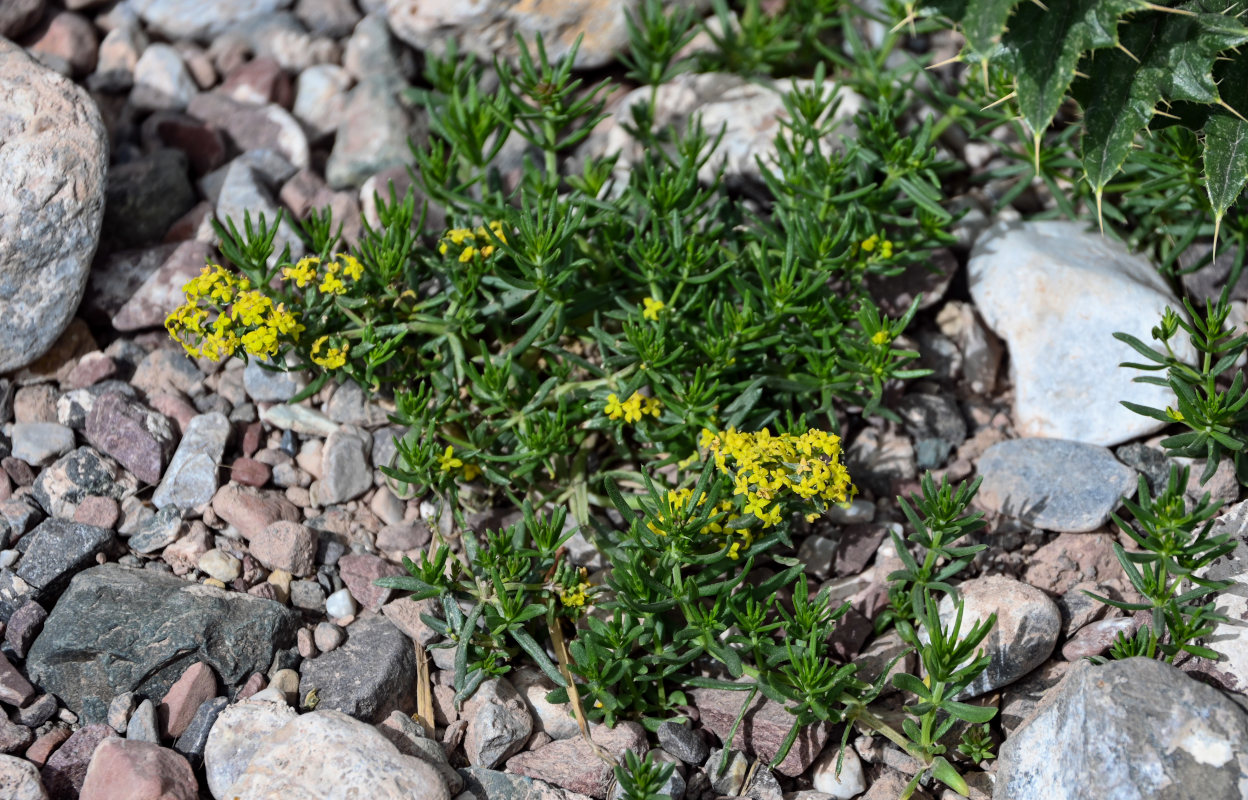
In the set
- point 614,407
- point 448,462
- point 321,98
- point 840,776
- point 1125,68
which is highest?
point 1125,68

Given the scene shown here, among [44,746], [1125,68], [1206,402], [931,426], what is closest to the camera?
Result: [44,746]

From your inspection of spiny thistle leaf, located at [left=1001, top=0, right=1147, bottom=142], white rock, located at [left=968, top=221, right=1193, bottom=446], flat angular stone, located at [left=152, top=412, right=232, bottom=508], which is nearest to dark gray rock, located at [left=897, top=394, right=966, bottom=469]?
white rock, located at [left=968, top=221, right=1193, bottom=446]

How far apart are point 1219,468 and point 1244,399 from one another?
0.59 meters

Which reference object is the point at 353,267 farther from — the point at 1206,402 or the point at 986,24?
the point at 1206,402

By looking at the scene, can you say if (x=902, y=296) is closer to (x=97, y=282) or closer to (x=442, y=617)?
(x=442, y=617)

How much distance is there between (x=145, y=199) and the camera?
5180 mm

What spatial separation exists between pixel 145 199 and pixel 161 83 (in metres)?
0.97

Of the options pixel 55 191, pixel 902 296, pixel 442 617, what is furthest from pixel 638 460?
pixel 55 191

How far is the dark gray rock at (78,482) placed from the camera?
4348 millimetres

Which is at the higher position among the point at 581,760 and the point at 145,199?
the point at 145,199

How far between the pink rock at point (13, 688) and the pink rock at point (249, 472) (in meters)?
1.07

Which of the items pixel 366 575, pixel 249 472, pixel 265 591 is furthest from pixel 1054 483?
pixel 249 472

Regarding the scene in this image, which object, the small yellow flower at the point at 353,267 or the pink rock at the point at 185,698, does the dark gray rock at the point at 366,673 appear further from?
the small yellow flower at the point at 353,267

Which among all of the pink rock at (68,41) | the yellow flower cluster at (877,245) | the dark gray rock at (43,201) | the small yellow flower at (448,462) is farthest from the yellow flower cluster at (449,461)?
the pink rock at (68,41)
